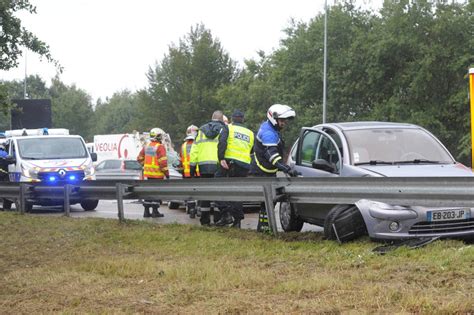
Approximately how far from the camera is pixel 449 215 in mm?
7656

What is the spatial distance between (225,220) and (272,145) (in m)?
1.96

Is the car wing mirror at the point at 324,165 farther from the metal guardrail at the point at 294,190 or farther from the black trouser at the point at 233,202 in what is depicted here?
the black trouser at the point at 233,202

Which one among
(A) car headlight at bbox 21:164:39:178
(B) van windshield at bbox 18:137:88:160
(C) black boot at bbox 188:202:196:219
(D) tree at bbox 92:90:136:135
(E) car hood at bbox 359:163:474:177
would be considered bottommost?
(C) black boot at bbox 188:202:196:219

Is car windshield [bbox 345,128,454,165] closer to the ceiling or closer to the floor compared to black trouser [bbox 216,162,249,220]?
closer to the ceiling

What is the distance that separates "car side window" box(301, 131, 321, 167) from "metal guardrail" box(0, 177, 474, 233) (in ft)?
3.47

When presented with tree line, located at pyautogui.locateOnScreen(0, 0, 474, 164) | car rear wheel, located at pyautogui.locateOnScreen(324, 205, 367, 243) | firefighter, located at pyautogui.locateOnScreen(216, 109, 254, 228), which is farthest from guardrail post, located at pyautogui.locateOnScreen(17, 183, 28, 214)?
tree line, located at pyautogui.locateOnScreen(0, 0, 474, 164)

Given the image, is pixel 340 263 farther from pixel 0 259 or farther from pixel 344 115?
pixel 344 115

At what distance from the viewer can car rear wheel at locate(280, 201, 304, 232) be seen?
9633mm

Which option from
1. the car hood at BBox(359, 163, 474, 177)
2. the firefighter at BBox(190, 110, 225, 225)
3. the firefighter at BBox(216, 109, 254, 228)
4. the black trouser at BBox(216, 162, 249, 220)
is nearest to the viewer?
the car hood at BBox(359, 163, 474, 177)

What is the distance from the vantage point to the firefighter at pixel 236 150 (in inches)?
402

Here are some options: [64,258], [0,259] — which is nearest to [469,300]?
[64,258]

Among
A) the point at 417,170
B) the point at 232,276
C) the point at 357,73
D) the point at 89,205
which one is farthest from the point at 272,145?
the point at 357,73

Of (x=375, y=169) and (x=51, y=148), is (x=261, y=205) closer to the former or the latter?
(x=375, y=169)

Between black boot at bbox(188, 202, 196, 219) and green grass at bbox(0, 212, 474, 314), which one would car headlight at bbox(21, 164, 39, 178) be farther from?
green grass at bbox(0, 212, 474, 314)
